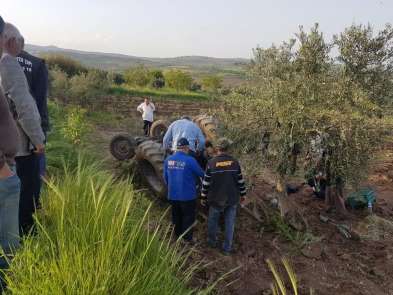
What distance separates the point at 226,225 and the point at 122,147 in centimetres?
374

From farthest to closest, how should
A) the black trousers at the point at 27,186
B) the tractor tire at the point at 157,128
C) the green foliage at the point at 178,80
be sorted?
the green foliage at the point at 178,80
the tractor tire at the point at 157,128
the black trousers at the point at 27,186

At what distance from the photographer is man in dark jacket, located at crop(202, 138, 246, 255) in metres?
5.37

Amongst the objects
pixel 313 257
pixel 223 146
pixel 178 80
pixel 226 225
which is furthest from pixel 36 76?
pixel 178 80

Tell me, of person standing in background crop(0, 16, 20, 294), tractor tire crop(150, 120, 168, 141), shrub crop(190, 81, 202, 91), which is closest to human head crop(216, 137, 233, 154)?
person standing in background crop(0, 16, 20, 294)

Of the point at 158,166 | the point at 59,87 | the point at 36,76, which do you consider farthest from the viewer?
the point at 59,87

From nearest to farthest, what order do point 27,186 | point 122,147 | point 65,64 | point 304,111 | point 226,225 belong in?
point 27,186
point 226,225
point 304,111
point 122,147
point 65,64

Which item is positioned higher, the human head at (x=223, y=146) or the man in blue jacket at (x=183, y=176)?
the human head at (x=223, y=146)

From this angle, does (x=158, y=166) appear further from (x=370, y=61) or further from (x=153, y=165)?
(x=370, y=61)

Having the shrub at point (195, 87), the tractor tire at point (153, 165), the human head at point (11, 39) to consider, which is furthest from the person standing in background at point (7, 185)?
the shrub at point (195, 87)

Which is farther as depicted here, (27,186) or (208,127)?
(208,127)

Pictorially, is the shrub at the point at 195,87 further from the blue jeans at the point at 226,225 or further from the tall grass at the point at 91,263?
the tall grass at the point at 91,263

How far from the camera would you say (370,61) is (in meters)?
7.15

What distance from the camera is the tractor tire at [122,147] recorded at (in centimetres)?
845

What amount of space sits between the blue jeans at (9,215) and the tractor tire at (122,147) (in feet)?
18.4
